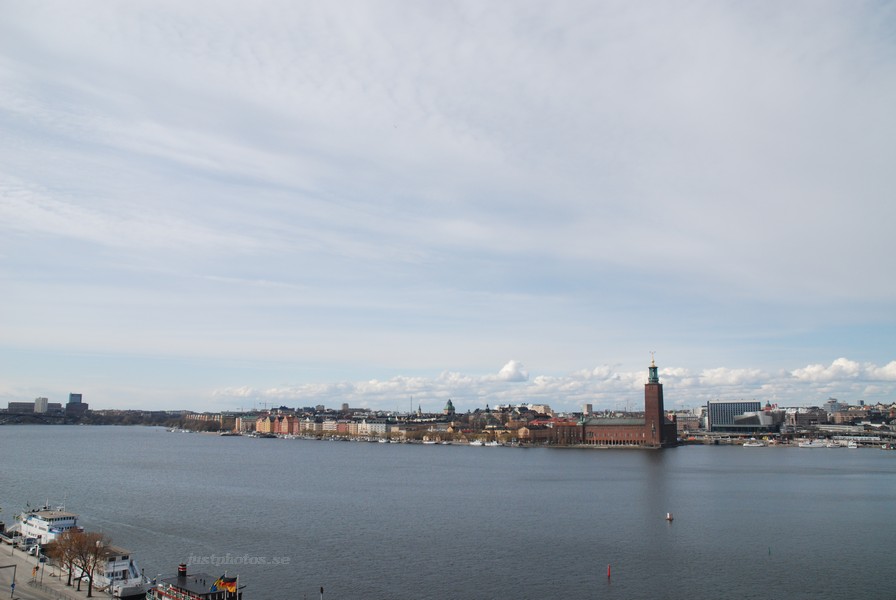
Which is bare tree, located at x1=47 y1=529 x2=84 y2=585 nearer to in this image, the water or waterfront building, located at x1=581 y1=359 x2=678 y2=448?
the water

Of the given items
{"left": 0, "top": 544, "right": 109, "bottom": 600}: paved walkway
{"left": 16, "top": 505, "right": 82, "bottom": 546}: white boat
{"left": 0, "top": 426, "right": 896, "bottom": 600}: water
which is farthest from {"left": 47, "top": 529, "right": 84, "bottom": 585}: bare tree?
{"left": 16, "top": 505, "right": 82, "bottom": 546}: white boat

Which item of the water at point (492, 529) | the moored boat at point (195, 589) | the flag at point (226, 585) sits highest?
the flag at point (226, 585)

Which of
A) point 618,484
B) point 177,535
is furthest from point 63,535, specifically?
point 618,484

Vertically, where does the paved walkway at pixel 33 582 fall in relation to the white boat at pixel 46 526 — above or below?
below

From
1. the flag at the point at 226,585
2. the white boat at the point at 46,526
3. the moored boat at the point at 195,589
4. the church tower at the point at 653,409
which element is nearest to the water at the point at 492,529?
the moored boat at the point at 195,589

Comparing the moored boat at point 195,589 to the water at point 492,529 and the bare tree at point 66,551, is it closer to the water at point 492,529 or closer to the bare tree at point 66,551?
the water at point 492,529

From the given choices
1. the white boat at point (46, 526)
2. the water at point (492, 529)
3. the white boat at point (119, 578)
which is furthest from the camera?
the white boat at point (46, 526)

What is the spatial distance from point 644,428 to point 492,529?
9522cm

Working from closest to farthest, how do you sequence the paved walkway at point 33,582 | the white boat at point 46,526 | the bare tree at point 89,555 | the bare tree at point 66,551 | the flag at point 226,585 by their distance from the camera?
1. the flag at point 226,585
2. the paved walkway at point 33,582
3. the bare tree at point 89,555
4. the bare tree at point 66,551
5. the white boat at point 46,526

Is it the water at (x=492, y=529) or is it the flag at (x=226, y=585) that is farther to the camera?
the water at (x=492, y=529)

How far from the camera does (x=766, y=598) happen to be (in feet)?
81.7

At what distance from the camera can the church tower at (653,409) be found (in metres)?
123

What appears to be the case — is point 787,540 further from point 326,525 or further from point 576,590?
point 326,525

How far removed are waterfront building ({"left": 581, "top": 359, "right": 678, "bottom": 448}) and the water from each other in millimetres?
54290
